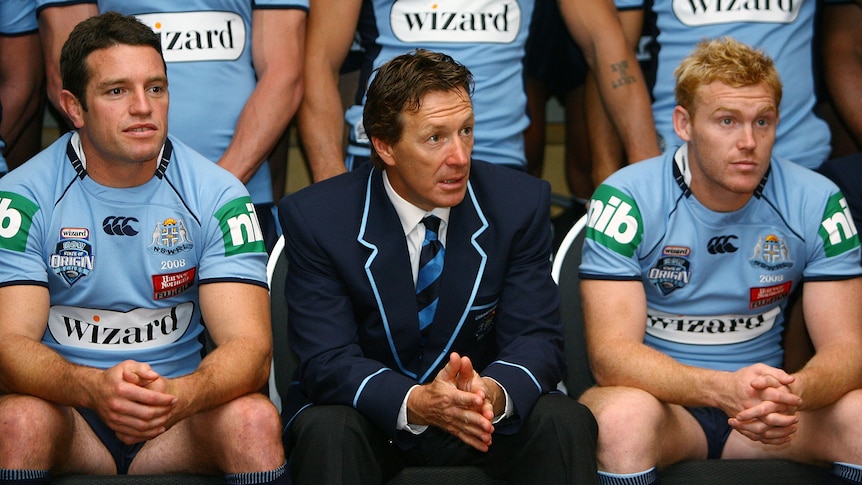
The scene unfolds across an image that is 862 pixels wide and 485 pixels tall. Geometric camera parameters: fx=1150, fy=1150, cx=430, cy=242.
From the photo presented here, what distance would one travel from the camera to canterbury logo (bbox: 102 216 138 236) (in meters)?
2.89

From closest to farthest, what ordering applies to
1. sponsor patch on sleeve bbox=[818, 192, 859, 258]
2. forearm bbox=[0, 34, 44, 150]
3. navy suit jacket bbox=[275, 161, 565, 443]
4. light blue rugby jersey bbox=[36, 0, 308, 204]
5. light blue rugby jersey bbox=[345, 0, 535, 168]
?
1. navy suit jacket bbox=[275, 161, 565, 443]
2. sponsor patch on sleeve bbox=[818, 192, 859, 258]
3. light blue rugby jersey bbox=[36, 0, 308, 204]
4. light blue rugby jersey bbox=[345, 0, 535, 168]
5. forearm bbox=[0, 34, 44, 150]

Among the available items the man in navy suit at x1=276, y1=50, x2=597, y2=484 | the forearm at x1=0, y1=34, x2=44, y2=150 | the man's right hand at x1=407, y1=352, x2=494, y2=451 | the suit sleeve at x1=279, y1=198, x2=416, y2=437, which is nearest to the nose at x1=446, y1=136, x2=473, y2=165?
the man in navy suit at x1=276, y1=50, x2=597, y2=484

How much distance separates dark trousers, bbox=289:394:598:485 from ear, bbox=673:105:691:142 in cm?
88

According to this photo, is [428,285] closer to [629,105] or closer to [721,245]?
[721,245]

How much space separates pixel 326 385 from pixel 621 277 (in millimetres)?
836

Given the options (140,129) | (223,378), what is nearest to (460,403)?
(223,378)

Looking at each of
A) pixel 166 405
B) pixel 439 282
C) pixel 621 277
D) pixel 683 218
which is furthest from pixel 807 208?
pixel 166 405

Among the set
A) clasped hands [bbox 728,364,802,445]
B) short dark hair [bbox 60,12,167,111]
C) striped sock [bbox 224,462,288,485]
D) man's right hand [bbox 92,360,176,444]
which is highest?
short dark hair [bbox 60,12,167,111]

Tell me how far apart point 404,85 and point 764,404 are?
1156mm

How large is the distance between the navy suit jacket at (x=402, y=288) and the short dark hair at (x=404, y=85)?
0.16 metres

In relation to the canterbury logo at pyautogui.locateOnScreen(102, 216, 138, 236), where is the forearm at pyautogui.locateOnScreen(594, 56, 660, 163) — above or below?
above

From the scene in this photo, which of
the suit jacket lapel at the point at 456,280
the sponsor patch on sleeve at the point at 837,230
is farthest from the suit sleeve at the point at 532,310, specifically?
the sponsor patch on sleeve at the point at 837,230

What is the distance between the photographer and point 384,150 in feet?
9.68

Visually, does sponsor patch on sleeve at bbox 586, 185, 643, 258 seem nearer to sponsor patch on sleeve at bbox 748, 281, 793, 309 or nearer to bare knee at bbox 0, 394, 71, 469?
sponsor patch on sleeve at bbox 748, 281, 793, 309
